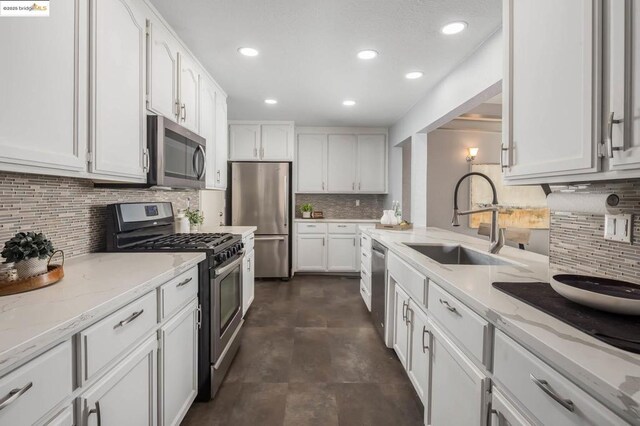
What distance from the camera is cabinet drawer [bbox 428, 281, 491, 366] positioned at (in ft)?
3.46

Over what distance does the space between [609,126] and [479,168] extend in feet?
14.9

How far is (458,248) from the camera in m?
2.41

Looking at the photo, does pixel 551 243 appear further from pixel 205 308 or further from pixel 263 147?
pixel 263 147

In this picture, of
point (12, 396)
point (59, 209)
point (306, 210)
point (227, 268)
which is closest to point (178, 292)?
point (227, 268)

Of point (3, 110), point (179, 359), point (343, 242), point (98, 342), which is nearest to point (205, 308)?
point (179, 359)

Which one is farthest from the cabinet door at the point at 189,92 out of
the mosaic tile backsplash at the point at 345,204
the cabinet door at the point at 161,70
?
the mosaic tile backsplash at the point at 345,204

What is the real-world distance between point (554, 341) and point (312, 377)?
5.75 ft

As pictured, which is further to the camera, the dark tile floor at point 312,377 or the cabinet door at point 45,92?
the dark tile floor at point 312,377

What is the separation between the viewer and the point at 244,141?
479 centimetres

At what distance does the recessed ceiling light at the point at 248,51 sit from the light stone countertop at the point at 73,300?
5.62 feet

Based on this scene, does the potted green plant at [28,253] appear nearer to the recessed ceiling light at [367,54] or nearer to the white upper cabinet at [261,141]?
the recessed ceiling light at [367,54]

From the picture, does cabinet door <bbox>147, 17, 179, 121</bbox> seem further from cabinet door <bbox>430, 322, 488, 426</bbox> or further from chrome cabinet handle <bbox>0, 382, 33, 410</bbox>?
cabinet door <bbox>430, 322, 488, 426</bbox>

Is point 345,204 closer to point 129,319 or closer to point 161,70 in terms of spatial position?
point 161,70

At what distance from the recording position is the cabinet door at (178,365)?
4.72 feet
